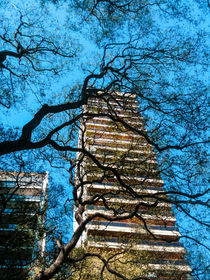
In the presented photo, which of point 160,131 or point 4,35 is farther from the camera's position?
point 160,131

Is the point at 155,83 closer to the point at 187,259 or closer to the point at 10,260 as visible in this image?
the point at 187,259

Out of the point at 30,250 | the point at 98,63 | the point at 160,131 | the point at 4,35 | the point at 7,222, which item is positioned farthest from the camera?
the point at 98,63

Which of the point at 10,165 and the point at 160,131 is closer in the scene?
→ the point at 10,165

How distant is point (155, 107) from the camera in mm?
9289

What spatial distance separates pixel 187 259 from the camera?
957 cm

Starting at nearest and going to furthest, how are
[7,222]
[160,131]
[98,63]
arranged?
[7,222] < [160,131] < [98,63]

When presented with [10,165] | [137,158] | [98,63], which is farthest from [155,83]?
[10,165]

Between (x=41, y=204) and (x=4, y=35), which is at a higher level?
(x=4, y=35)

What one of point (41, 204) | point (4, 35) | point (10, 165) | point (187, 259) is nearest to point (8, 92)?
point (4, 35)

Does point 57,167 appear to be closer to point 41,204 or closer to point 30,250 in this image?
point 41,204

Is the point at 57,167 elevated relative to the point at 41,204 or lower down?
elevated

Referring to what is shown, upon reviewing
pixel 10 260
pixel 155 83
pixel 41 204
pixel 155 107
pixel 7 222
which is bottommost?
pixel 10 260

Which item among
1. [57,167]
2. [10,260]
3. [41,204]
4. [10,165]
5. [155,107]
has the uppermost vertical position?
[155,107]

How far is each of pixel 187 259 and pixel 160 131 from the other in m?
5.13
